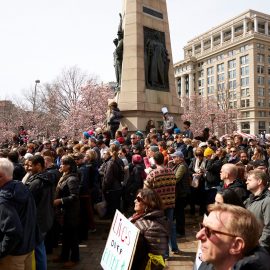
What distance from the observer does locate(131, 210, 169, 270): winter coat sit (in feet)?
10.8

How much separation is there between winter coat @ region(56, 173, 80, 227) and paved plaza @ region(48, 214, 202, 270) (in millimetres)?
824

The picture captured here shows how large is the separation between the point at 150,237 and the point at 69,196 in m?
2.74

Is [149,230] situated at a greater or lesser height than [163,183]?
lesser

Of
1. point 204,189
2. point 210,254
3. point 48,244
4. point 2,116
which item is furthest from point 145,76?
point 2,116

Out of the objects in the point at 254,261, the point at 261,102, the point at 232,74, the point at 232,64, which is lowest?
the point at 254,261

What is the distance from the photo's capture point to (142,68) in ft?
53.4

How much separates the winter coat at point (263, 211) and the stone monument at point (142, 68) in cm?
1178

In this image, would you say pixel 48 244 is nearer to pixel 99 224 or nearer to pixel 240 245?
pixel 99 224

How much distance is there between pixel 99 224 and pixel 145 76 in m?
9.73

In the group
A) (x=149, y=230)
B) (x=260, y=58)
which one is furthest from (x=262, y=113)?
(x=149, y=230)

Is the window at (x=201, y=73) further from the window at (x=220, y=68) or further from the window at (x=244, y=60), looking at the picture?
the window at (x=244, y=60)

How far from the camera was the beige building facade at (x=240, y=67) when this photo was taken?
95.9 metres

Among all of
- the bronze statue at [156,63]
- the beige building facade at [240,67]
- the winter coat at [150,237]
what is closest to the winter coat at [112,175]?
the winter coat at [150,237]

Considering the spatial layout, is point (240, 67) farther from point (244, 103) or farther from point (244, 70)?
point (244, 103)
